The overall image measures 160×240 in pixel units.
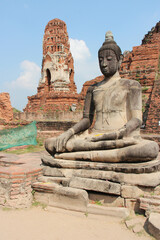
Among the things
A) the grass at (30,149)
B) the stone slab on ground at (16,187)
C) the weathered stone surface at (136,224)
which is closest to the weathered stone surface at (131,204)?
the weathered stone surface at (136,224)

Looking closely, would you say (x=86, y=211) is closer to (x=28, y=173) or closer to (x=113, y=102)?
(x=28, y=173)

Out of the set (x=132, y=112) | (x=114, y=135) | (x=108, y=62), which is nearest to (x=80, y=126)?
(x=114, y=135)

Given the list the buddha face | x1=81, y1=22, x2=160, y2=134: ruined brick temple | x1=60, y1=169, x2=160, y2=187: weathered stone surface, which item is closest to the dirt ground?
x1=60, y1=169, x2=160, y2=187: weathered stone surface

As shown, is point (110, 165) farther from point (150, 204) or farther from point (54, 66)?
point (54, 66)

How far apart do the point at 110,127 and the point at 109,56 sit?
1364 mm

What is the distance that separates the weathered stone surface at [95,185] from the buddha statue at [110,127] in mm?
401

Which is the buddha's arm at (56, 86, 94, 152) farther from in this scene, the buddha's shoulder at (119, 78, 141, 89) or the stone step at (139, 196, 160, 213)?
the stone step at (139, 196, 160, 213)

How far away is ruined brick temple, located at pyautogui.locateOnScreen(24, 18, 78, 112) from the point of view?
817 inches

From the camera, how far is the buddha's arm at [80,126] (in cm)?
398

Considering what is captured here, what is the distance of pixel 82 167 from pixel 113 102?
1.38 meters

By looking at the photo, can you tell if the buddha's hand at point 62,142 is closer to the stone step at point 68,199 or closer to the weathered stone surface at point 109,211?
the stone step at point 68,199

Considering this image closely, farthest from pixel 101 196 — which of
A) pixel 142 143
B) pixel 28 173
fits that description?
pixel 28 173

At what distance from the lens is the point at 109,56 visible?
4.21 metres

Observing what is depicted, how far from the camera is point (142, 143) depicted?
3.40 metres
